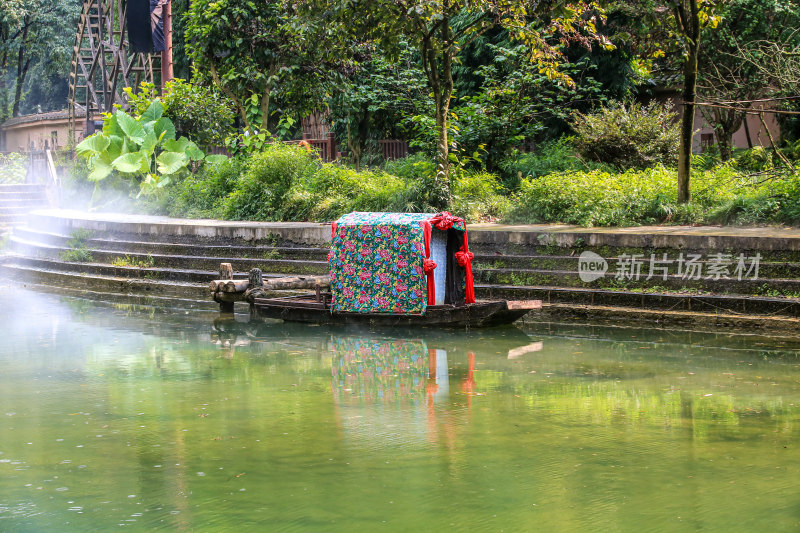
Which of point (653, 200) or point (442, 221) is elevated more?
point (653, 200)

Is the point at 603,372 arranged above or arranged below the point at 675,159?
below

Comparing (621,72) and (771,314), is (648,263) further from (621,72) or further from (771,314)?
(621,72)

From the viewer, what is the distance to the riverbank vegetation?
13.4 metres

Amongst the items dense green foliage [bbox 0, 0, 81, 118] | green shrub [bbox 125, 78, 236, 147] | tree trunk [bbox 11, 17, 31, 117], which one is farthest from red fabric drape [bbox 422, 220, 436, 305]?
tree trunk [bbox 11, 17, 31, 117]

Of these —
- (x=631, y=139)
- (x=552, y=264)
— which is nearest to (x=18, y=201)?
(x=631, y=139)

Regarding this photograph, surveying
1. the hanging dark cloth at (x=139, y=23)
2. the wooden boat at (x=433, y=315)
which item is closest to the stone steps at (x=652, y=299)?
the wooden boat at (x=433, y=315)

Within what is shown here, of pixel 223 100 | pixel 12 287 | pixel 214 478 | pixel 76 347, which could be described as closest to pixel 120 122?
pixel 223 100

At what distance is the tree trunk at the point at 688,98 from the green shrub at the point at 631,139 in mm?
2745

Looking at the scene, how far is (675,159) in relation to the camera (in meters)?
15.9

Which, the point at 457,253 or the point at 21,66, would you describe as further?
the point at 21,66

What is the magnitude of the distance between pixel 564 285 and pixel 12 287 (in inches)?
410

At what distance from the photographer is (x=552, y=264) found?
12312mm

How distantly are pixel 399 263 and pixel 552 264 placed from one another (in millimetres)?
2476

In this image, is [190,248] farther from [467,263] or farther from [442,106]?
[467,263]
